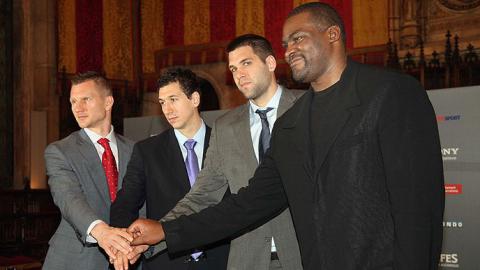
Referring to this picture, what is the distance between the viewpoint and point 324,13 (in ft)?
6.28

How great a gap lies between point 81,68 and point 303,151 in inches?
366

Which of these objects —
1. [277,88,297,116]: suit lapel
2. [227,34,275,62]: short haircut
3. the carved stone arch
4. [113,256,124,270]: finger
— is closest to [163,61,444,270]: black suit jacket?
[277,88,297,116]: suit lapel

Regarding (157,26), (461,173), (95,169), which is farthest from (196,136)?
(157,26)

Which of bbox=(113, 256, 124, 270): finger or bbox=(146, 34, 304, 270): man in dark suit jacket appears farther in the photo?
bbox=(113, 256, 124, 270): finger

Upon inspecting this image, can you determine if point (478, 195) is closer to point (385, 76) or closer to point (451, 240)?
point (451, 240)

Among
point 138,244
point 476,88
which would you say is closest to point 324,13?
point 138,244

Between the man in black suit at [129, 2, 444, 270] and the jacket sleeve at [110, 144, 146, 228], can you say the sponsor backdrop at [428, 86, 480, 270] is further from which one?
the man in black suit at [129, 2, 444, 270]

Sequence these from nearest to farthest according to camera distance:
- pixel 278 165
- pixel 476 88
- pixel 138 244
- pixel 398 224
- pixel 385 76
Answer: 1. pixel 398 224
2. pixel 385 76
3. pixel 278 165
4. pixel 138 244
5. pixel 476 88

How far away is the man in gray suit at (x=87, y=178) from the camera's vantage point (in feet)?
9.14

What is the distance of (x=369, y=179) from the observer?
66.6 inches

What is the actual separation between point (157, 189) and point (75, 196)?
0.39 m

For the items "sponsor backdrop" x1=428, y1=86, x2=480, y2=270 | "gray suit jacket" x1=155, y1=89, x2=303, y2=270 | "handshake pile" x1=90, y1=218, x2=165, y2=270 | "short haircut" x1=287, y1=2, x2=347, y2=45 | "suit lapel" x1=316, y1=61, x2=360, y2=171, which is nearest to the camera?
"suit lapel" x1=316, y1=61, x2=360, y2=171

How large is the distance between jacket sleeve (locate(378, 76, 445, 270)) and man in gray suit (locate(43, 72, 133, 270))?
1.40 metres

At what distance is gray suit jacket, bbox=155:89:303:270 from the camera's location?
2.47 metres
